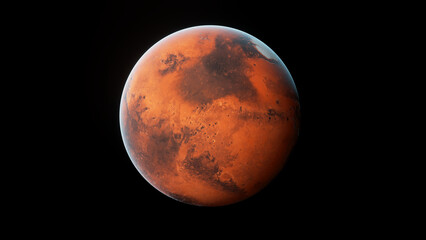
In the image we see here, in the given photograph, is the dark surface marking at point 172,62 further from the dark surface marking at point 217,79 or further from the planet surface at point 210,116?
the dark surface marking at point 217,79

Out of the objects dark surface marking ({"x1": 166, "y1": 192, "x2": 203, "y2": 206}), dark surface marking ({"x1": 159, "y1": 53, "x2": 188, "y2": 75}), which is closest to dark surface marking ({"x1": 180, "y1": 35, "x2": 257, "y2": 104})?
dark surface marking ({"x1": 159, "y1": 53, "x2": 188, "y2": 75})

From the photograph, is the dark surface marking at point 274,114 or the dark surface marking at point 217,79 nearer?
the dark surface marking at point 217,79

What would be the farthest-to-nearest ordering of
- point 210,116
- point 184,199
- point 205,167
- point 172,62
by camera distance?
1. point 184,199
2. point 172,62
3. point 205,167
4. point 210,116

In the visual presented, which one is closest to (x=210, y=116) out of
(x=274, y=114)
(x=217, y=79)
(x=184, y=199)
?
(x=217, y=79)

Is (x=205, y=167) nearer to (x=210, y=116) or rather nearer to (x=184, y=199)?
(x=210, y=116)

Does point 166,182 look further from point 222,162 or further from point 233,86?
point 233,86

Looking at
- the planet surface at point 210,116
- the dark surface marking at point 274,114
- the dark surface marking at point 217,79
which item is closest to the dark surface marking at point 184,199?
the planet surface at point 210,116

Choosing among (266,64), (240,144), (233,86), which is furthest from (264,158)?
(266,64)
